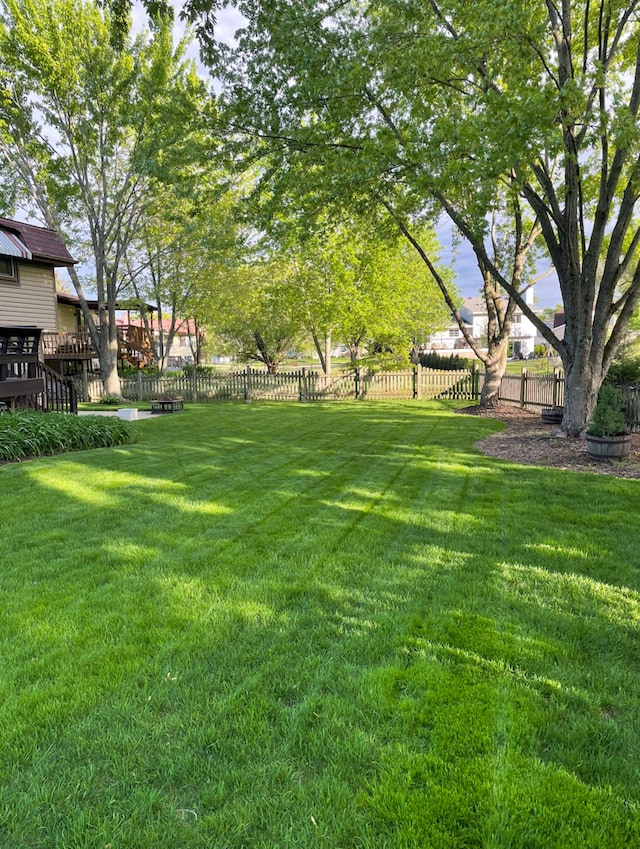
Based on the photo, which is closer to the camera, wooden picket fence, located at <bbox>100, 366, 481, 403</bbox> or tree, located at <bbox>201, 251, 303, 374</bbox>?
wooden picket fence, located at <bbox>100, 366, 481, 403</bbox>

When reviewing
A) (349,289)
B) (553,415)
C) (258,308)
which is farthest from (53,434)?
(258,308)

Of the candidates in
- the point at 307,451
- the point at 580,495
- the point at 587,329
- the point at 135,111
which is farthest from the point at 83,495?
the point at 135,111

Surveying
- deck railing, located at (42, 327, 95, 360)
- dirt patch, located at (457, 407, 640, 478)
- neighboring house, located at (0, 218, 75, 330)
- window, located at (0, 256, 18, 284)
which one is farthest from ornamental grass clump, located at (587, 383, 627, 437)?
deck railing, located at (42, 327, 95, 360)

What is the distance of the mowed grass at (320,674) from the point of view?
1.76 meters

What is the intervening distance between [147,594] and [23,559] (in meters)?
1.37

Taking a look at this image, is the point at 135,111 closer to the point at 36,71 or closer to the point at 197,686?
the point at 36,71

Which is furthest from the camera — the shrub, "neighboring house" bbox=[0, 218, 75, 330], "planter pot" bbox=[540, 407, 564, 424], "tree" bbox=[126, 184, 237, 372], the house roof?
the house roof

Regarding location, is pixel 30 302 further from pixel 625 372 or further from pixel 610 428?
pixel 625 372

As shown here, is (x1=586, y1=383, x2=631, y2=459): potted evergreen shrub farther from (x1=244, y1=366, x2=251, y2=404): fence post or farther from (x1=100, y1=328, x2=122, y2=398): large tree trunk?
(x1=100, y1=328, x2=122, y2=398): large tree trunk

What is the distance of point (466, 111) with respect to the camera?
338 inches

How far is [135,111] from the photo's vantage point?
16.4m

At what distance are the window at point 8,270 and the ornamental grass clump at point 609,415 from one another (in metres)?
15.7

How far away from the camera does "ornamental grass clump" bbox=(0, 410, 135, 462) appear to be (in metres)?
8.09

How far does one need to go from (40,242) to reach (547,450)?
52.0 ft
